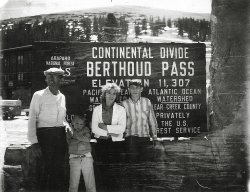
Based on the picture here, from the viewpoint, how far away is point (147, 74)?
4422 mm

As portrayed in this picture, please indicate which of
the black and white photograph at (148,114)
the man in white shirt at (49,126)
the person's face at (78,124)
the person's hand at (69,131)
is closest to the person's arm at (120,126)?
the black and white photograph at (148,114)

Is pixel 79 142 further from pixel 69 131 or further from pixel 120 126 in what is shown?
pixel 120 126

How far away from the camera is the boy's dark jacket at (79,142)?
12.1 feet

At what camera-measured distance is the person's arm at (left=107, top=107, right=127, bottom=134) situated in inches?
146

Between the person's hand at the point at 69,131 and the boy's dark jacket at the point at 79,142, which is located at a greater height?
the person's hand at the point at 69,131

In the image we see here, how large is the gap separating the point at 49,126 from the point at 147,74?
1.49 metres

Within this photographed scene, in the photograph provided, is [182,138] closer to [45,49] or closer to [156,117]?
[156,117]

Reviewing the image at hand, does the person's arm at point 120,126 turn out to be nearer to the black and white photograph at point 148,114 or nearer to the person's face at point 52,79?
the black and white photograph at point 148,114

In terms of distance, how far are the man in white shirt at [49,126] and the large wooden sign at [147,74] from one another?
563 mm

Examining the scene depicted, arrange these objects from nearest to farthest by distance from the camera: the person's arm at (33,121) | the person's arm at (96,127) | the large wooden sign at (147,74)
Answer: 1. the person's arm at (33,121)
2. the person's arm at (96,127)
3. the large wooden sign at (147,74)

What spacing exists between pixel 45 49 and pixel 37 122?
1.09 meters

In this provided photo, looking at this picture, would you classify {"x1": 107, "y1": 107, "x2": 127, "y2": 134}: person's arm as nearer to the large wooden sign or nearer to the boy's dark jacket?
the boy's dark jacket

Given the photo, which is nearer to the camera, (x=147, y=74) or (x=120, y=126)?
(x=120, y=126)

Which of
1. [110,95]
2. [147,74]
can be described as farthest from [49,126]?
[147,74]
